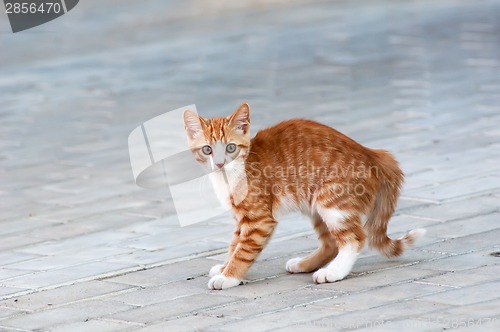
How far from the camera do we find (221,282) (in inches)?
209

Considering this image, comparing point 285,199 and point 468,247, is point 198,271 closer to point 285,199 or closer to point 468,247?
point 285,199

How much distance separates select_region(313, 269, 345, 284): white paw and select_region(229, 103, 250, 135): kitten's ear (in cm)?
80

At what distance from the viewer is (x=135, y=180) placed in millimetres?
8047

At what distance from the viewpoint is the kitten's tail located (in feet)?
18.3

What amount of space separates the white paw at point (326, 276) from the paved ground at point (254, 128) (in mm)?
47

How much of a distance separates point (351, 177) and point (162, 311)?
45.9 inches

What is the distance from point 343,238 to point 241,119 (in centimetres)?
79

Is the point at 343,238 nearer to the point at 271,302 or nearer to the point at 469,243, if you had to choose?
the point at 271,302

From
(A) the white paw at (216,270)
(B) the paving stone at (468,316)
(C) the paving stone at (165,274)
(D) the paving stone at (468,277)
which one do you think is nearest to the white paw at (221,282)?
(A) the white paw at (216,270)

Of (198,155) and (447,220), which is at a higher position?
(198,155)

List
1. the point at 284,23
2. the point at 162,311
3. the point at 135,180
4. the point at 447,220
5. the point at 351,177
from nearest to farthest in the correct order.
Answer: the point at 162,311 → the point at 351,177 → the point at 447,220 → the point at 135,180 → the point at 284,23

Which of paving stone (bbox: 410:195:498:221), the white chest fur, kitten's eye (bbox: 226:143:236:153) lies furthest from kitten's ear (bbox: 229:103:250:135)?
paving stone (bbox: 410:195:498:221)

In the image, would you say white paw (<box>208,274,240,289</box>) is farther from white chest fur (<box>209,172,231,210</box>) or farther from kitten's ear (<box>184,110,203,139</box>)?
kitten's ear (<box>184,110,203,139</box>)

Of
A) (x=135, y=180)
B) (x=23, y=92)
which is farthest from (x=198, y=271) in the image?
(x=23, y=92)
